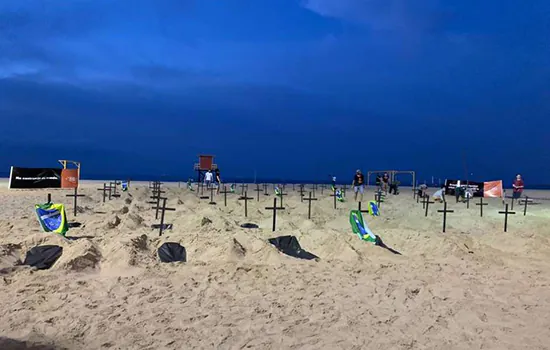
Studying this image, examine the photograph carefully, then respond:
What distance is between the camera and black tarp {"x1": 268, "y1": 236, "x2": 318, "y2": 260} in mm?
8836

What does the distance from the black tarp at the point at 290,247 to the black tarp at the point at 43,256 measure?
4.47m

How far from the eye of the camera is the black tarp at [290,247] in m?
8.84

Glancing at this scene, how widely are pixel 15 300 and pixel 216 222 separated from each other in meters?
7.80

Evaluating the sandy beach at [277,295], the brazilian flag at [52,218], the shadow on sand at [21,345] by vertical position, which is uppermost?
the brazilian flag at [52,218]

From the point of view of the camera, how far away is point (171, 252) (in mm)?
8133

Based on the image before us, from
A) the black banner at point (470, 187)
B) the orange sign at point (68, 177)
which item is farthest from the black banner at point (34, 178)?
the black banner at point (470, 187)

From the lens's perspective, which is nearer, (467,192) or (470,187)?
(467,192)

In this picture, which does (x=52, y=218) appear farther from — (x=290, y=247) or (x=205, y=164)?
(x=205, y=164)

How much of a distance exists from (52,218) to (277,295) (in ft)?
24.9

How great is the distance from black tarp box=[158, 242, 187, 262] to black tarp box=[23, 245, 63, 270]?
1.92 m

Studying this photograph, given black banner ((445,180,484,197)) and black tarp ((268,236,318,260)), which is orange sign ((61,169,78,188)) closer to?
black tarp ((268,236,318,260))

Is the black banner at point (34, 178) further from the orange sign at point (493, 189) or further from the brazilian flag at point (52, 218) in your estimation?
the orange sign at point (493, 189)

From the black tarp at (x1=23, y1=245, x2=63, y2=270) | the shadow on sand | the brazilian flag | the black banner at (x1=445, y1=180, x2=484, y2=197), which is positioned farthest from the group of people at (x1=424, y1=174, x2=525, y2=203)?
the shadow on sand

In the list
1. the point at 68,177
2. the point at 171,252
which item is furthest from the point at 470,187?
the point at 68,177
